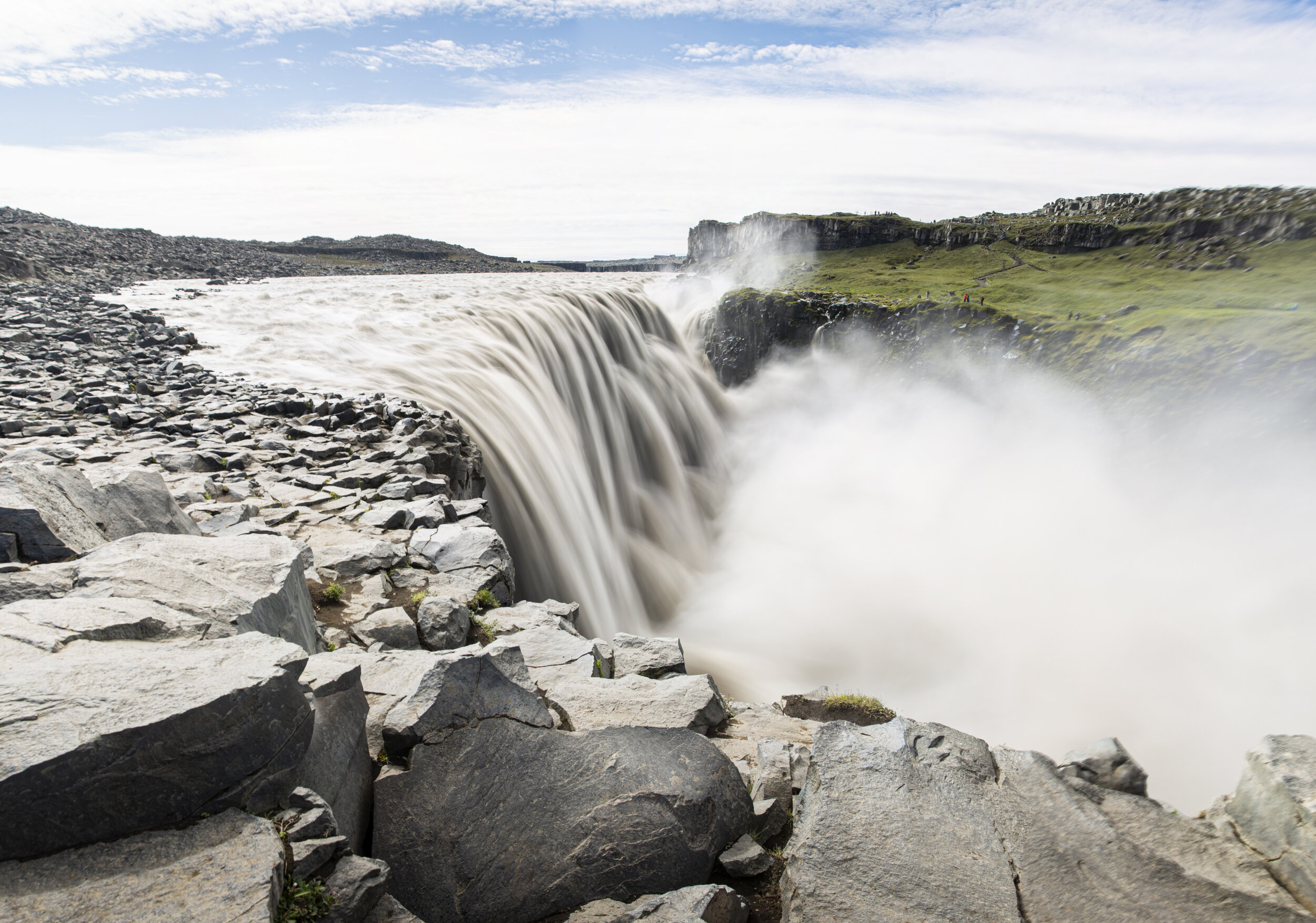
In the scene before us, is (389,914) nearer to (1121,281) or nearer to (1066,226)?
(1121,281)

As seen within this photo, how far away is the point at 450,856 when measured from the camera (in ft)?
15.9

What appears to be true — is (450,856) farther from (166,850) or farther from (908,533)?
(908,533)

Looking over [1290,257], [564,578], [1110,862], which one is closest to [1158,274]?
[1290,257]

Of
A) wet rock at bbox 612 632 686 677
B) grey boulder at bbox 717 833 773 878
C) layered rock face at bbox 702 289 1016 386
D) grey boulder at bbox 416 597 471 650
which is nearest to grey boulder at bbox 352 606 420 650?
grey boulder at bbox 416 597 471 650

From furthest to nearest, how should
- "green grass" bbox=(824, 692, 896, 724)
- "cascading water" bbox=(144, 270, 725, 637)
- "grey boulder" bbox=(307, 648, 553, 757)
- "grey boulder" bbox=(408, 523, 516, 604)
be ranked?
"cascading water" bbox=(144, 270, 725, 637), "grey boulder" bbox=(408, 523, 516, 604), "green grass" bbox=(824, 692, 896, 724), "grey boulder" bbox=(307, 648, 553, 757)

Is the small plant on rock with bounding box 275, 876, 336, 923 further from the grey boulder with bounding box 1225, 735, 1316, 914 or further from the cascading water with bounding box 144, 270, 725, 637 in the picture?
the cascading water with bounding box 144, 270, 725, 637

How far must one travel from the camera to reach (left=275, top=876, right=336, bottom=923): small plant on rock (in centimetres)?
366

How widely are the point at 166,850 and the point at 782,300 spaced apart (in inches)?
2096

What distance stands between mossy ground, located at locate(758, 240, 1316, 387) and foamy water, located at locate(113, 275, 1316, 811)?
427 cm

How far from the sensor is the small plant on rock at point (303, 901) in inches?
144

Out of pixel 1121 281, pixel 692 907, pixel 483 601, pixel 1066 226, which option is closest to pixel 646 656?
pixel 483 601

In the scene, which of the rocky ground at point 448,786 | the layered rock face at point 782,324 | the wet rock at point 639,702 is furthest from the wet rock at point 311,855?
the layered rock face at point 782,324

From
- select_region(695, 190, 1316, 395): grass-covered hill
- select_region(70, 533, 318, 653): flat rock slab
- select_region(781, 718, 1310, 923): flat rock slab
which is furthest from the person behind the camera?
select_region(695, 190, 1316, 395): grass-covered hill

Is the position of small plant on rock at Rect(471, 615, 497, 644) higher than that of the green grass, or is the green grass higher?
small plant on rock at Rect(471, 615, 497, 644)
